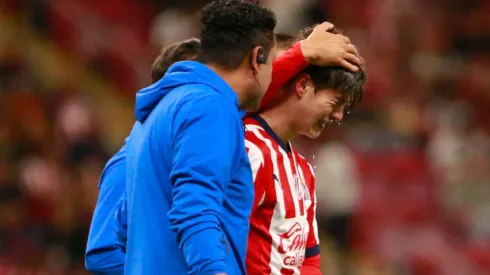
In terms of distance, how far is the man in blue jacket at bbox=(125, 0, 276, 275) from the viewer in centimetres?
226

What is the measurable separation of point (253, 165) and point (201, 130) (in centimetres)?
37

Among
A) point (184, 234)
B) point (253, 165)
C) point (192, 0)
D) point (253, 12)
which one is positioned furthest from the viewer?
point (192, 0)

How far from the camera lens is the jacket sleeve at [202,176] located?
224cm

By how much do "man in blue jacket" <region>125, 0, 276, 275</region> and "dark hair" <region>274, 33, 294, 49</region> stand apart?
1.54 feet

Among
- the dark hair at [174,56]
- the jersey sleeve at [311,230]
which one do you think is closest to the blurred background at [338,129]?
the dark hair at [174,56]

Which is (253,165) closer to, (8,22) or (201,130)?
(201,130)

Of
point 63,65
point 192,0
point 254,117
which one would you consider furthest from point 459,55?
point 254,117

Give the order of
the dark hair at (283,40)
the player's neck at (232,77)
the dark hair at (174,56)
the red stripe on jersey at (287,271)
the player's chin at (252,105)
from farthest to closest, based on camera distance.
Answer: the dark hair at (174,56)
the dark hair at (283,40)
the red stripe on jersey at (287,271)
the player's chin at (252,105)
the player's neck at (232,77)

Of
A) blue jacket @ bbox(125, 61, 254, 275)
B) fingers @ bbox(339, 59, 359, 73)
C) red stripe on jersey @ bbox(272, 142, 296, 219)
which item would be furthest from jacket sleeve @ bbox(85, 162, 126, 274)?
fingers @ bbox(339, 59, 359, 73)

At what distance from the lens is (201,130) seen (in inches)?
90.5

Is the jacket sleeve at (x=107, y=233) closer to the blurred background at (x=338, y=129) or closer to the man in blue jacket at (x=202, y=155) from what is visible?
the man in blue jacket at (x=202, y=155)

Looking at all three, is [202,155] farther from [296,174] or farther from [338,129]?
[338,129]

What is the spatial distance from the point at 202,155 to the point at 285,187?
0.47 m

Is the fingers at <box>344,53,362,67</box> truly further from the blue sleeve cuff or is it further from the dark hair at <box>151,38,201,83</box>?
the blue sleeve cuff
